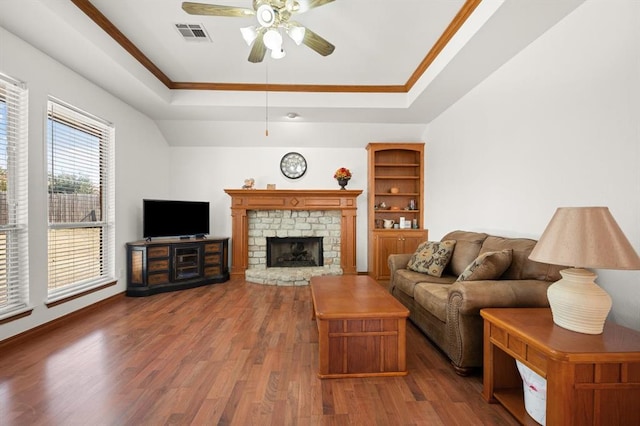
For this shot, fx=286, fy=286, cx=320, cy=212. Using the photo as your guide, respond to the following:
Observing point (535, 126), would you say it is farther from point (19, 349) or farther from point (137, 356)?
point (19, 349)

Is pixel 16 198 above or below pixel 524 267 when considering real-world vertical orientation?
above

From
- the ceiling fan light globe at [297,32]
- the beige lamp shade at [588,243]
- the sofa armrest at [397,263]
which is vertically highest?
the ceiling fan light globe at [297,32]

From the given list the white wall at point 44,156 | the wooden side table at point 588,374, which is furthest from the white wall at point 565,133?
the white wall at point 44,156

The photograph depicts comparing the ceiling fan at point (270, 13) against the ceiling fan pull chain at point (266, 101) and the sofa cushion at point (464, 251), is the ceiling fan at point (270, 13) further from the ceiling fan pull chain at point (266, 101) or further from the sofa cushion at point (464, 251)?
the sofa cushion at point (464, 251)

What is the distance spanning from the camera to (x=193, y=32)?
9.68 ft

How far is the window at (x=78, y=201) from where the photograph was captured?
3.05 m

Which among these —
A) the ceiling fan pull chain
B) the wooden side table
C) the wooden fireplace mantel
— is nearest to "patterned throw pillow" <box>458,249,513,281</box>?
the wooden side table

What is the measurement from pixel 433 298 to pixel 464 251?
3.37 ft

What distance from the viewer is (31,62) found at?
271 cm

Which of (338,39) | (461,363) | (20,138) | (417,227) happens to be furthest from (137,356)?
(417,227)

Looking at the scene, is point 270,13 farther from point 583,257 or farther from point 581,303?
point 581,303

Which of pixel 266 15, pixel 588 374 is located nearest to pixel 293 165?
pixel 266 15

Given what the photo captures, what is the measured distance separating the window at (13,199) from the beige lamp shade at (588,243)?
410cm

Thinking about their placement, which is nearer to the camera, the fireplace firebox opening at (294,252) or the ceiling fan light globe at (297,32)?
the ceiling fan light globe at (297,32)
